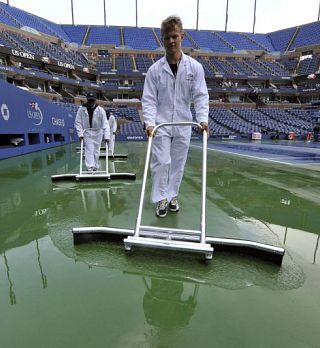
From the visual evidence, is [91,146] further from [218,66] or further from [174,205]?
[218,66]

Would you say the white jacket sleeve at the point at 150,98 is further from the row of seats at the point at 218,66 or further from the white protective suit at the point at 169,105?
the row of seats at the point at 218,66

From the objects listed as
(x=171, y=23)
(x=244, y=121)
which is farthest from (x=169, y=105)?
(x=244, y=121)

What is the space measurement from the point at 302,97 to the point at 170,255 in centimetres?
4623

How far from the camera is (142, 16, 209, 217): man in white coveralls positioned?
8.13 feet

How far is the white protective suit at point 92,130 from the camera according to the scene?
16.9 ft

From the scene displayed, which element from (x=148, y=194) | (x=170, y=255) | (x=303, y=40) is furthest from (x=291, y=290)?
(x=303, y=40)

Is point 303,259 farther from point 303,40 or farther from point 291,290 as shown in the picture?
point 303,40

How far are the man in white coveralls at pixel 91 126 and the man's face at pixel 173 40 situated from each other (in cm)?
301

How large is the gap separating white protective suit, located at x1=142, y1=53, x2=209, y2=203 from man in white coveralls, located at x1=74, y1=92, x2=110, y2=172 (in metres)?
2.81

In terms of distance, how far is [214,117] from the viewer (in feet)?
111

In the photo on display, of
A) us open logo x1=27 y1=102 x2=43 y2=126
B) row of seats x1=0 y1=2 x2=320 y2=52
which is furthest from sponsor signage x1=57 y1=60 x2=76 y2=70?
us open logo x1=27 y1=102 x2=43 y2=126

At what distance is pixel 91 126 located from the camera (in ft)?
17.3

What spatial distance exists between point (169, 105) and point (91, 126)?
3067mm

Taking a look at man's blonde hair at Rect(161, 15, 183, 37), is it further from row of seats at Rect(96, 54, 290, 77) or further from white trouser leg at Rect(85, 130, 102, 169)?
row of seats at Rect(96, 54, 290, 77)
